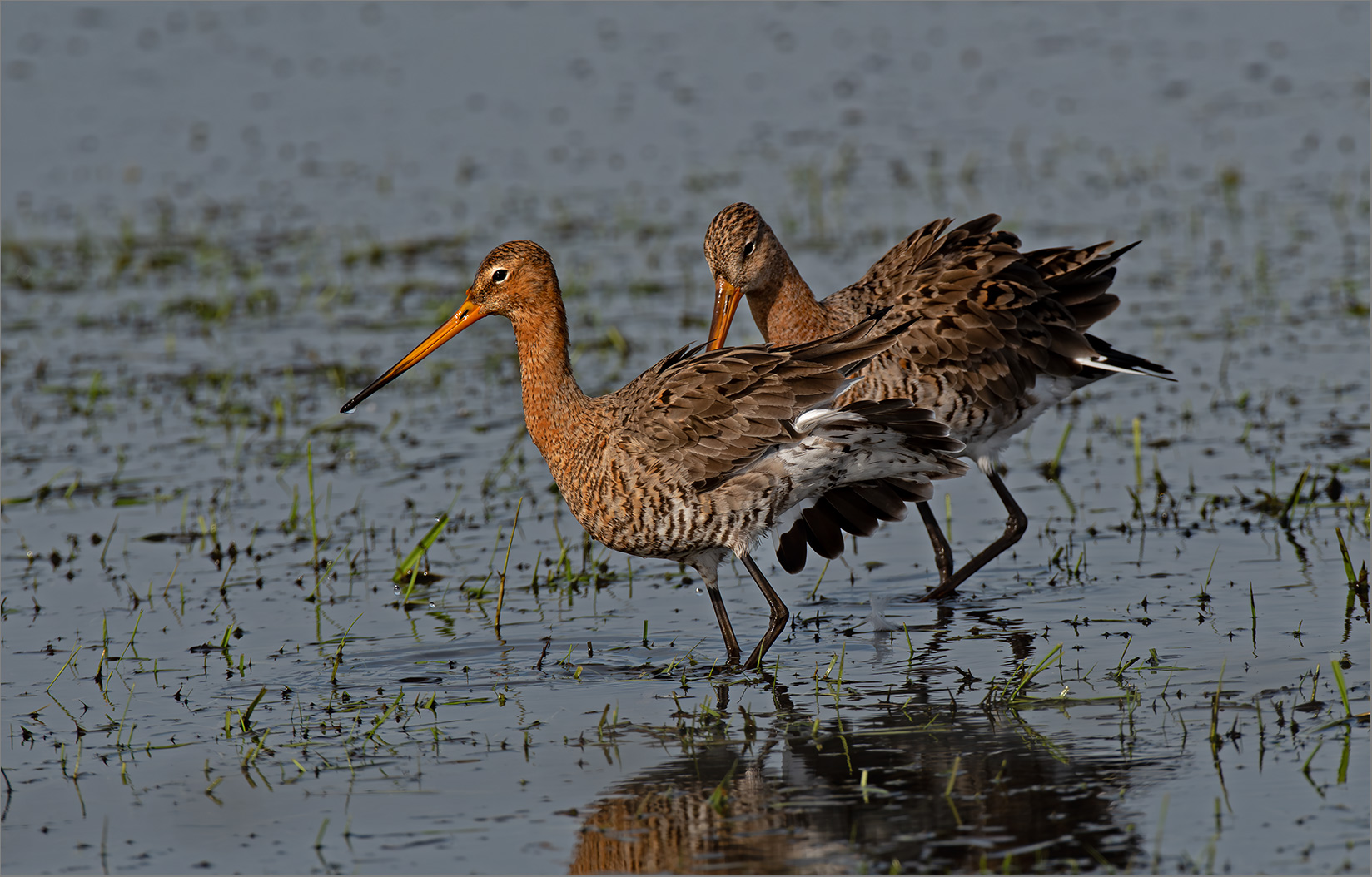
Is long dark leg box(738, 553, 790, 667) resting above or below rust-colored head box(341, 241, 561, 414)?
below

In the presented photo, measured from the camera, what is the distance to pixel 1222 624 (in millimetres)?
6320

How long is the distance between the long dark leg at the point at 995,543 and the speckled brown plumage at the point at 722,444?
712 mm

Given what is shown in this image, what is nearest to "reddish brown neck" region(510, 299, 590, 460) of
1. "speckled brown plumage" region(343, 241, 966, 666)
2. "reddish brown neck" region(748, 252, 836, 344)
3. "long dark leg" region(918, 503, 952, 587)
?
"speckled brown plumage" region(343, 241, 966, 666)

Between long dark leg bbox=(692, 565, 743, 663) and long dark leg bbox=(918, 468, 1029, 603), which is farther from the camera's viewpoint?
long dark leg bbox=(918, 468, 1029, 603)

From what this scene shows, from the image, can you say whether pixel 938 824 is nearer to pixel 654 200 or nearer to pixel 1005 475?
pixel 1005 475

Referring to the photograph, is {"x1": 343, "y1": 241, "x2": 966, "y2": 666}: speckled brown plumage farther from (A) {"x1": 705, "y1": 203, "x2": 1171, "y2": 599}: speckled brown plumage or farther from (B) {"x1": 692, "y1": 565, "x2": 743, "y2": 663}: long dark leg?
(A) {"x1": 705, "y1": 203, "x2": 1171, "y2": 599}: speckled brown plumage

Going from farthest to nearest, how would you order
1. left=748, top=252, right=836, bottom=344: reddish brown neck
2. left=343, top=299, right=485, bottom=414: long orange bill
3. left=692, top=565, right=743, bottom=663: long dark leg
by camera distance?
1. left=748, top=252, right=836, bottom=344: reddish brown neck
2. left=343, top=299, right=485, bottom=414: long orange bill
3. left=692, top=565, right=743, bottom=663: long dark leg

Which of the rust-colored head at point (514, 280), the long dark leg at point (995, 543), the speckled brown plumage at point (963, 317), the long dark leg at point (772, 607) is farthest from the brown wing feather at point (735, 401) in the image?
the long dark leg at point (995, 543)

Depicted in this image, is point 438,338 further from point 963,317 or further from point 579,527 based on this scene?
point 963,317

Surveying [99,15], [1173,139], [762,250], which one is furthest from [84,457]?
[99,15]

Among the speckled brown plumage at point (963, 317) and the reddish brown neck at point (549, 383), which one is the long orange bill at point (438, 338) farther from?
the speckled brown plumage at point (963, 317)

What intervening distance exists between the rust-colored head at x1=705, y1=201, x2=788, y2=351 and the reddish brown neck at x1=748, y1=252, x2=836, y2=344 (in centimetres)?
4

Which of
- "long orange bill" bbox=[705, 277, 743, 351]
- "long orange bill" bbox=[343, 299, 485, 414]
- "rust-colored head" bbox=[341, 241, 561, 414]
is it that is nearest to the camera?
"rust-colored head" bbox=[341, 241, 561, 414]

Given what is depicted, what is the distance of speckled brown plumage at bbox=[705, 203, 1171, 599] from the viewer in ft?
23.5
